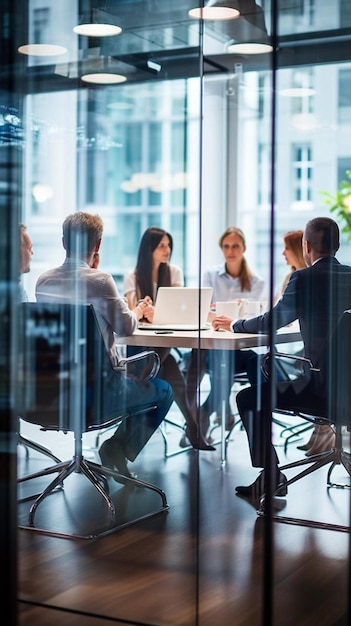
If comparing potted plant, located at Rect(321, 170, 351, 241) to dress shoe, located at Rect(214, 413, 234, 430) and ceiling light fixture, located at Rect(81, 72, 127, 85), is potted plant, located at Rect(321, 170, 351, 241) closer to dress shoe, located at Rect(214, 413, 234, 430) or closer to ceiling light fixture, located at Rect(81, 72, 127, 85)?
dress shoe, located at Rect(214, 413, 234, 430)

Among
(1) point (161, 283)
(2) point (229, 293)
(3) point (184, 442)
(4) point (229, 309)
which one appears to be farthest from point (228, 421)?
(2) point (229, 293)

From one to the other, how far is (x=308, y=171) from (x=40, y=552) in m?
1.76

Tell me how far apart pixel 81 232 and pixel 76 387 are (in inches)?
23.1

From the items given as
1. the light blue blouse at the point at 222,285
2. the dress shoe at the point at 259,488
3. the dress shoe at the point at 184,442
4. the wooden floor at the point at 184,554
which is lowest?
the wooden floor at the point at 184,554

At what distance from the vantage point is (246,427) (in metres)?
3.21

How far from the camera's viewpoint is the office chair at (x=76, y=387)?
3465 mm

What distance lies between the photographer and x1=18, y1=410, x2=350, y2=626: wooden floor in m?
3.00

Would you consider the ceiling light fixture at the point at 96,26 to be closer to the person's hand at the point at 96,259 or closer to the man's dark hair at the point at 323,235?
the person's hand at the point at 96,259

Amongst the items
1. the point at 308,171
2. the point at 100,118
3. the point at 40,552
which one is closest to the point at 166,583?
the point at 40,552

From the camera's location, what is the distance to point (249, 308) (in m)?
3.69

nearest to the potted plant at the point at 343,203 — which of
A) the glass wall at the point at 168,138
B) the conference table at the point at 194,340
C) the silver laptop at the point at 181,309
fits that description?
the glass wall at the point at 168,138

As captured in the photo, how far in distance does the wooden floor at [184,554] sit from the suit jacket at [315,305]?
344 millimetres

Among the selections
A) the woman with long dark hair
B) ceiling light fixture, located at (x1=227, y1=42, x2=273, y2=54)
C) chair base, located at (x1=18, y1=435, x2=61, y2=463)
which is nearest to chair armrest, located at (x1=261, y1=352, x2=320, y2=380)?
the woman with long dark hair

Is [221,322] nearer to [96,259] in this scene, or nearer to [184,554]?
[96,259]
